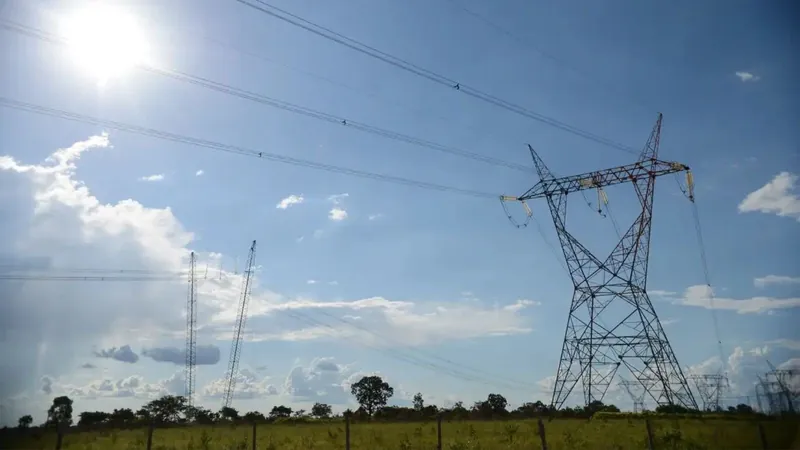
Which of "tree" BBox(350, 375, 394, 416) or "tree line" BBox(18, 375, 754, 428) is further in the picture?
"tree" BBox(350, 375, 394, 416)

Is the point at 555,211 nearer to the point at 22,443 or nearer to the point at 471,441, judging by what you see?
the point at 471,441

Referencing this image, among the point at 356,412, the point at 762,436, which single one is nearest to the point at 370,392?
the point at 356,412

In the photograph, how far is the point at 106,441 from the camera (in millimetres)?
47969

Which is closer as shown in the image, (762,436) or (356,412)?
(762,436)

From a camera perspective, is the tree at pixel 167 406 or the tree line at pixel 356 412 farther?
the tree at pixel 167 406

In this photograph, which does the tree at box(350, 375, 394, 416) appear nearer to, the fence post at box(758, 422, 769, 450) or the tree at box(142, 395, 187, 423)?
the tree at box(142, 395, 187, 423)

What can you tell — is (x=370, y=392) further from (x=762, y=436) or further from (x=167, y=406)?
(x=762, y=436)

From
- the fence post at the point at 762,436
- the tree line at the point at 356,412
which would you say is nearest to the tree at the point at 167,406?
the tree line at the point at 356,412

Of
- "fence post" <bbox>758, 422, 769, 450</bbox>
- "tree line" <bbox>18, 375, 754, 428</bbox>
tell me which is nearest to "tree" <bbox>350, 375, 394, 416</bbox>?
"tree line" <bbox>18, 375, 754, 428</bbox>

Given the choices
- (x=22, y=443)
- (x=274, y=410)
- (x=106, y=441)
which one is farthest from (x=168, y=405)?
(x=22, y=443)

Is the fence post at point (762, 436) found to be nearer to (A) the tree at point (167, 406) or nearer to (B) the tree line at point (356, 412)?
(B) the tree line at point (356, 412)

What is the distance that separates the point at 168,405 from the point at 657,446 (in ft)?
505

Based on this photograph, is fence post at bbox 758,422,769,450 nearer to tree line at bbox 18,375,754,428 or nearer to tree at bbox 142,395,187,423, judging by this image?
tree line at bbox 18,375,754,428

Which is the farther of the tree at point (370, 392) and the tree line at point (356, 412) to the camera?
the tree at point (370, 392)
